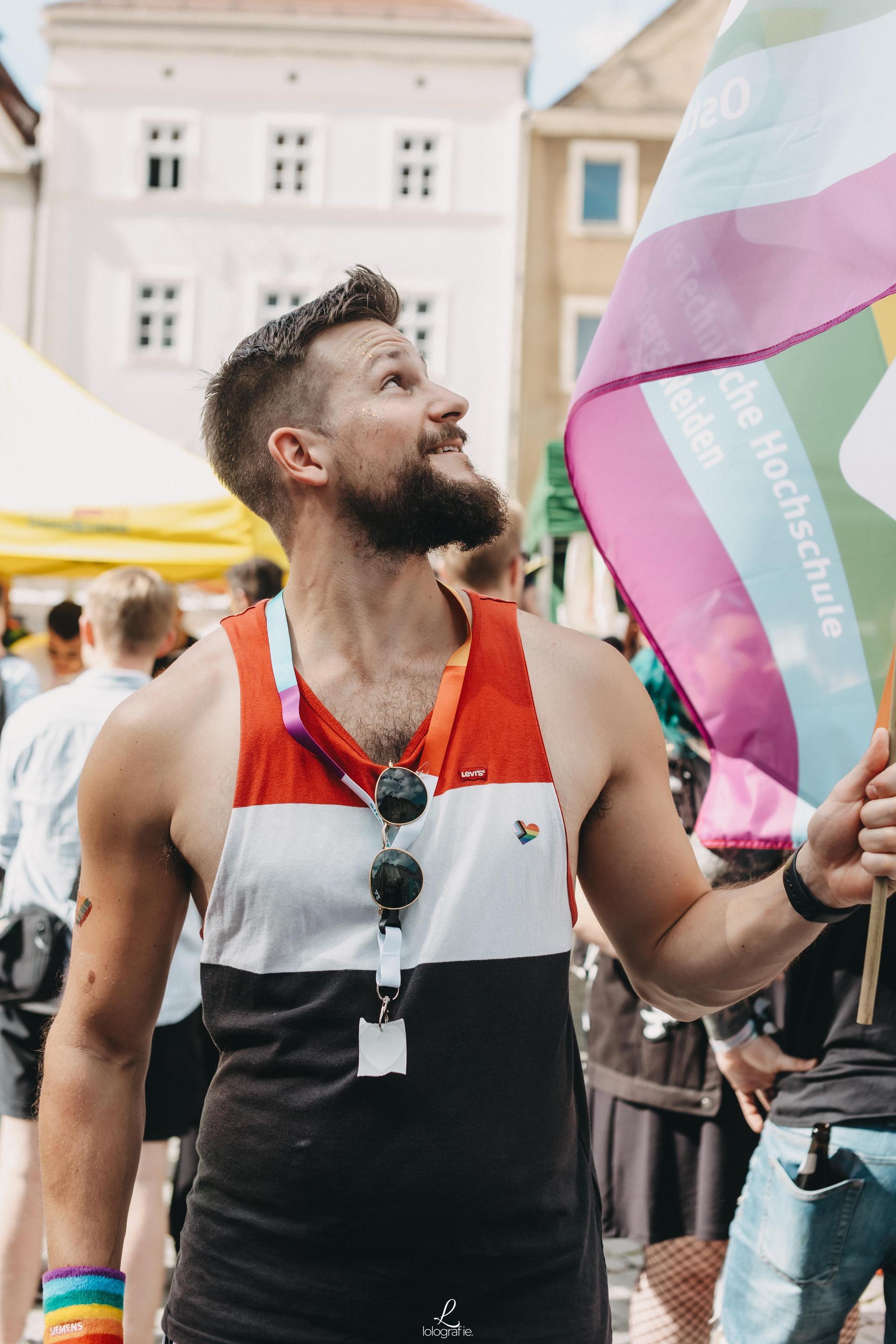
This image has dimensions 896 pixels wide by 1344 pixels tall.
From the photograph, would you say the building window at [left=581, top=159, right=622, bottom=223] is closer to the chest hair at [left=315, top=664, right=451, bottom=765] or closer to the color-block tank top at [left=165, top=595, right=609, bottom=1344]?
the chest hair at [left=315, top=664, right=451, bottom=765]

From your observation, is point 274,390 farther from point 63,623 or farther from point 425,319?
point 425,319

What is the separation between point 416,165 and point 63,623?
1852cm

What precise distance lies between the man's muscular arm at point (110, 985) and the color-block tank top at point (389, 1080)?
0.13 m

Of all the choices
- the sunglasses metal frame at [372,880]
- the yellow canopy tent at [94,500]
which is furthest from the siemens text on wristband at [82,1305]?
the yellow canopy tent at [94,500]

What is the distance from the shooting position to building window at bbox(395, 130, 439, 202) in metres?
22.1

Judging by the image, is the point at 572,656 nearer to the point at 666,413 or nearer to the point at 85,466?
the point at 666,413

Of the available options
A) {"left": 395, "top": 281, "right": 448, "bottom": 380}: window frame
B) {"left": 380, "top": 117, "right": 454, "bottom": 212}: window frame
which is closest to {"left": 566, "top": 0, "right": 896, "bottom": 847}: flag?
{"left": 395, "top": 281, "right": 448, "bottom": 380}: window frame

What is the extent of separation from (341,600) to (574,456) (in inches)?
24.1

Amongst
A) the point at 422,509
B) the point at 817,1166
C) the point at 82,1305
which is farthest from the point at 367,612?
the point at 817,1166

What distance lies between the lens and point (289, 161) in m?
22.3

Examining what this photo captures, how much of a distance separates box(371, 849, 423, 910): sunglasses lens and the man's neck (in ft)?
1.16

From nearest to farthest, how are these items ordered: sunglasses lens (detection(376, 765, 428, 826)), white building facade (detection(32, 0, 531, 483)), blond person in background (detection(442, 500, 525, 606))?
sunglasses lens (detection(376, 765, 428, 826)) < blond person in background (detection(442, 500, 525, 606)) < white building facade (detection(32, 0, 531, 483))

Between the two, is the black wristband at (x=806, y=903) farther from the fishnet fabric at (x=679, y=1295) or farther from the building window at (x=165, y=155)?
the building window at (x=165, y=155)

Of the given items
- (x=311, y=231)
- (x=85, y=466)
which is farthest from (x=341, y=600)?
(x=311, y=231)
